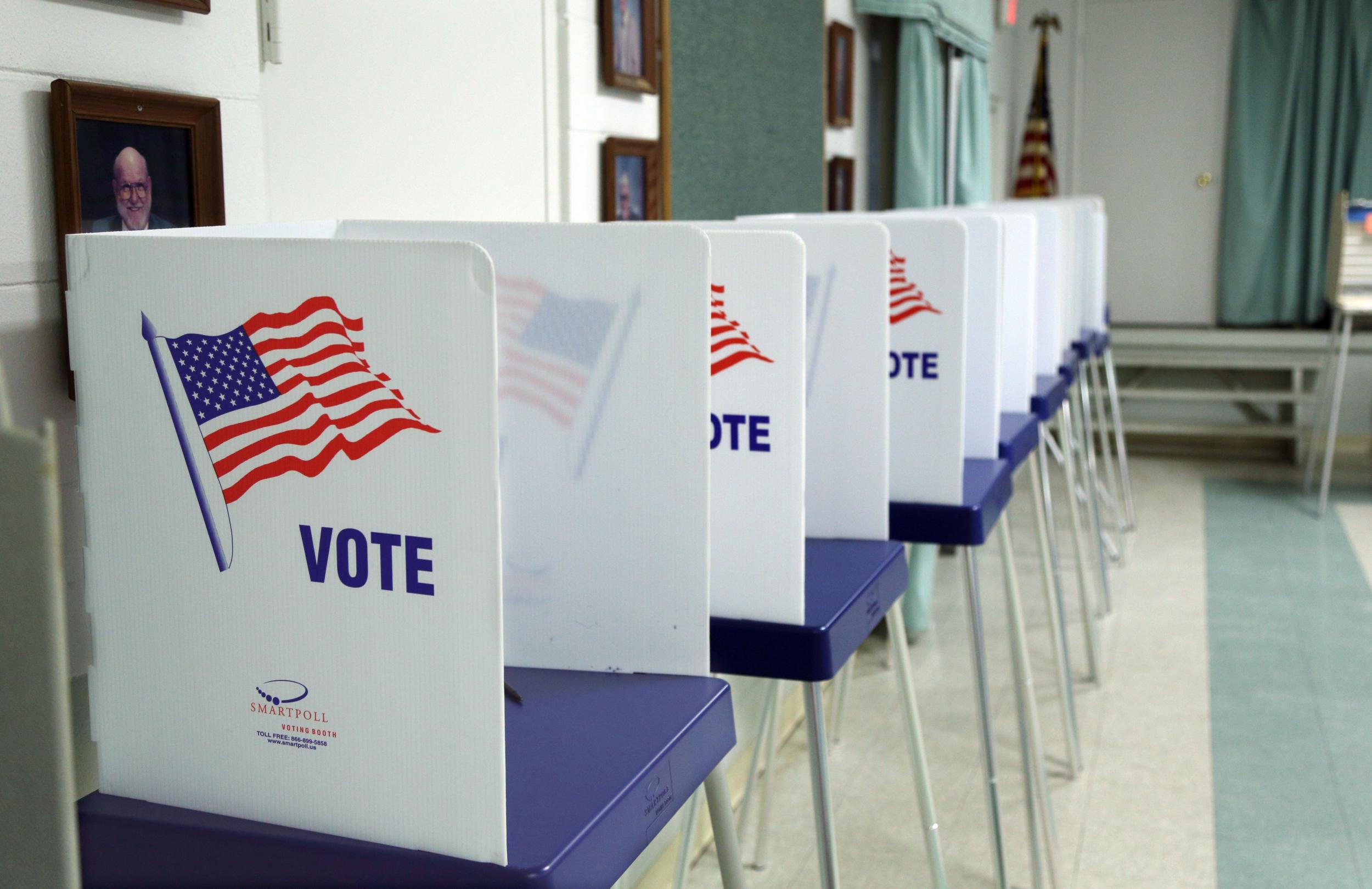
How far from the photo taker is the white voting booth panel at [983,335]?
1783 mm

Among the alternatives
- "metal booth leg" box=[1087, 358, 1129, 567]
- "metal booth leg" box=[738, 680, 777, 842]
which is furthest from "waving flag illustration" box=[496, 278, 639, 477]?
"metal booth leg" box=[1087, 358, 1129, 567]

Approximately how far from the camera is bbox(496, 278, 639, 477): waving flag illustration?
0.91m

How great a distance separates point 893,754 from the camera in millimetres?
2656

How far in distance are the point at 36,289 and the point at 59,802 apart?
2.04 ft

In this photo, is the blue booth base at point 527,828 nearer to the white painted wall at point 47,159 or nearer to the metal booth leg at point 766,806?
the white painted wall at point 47,159

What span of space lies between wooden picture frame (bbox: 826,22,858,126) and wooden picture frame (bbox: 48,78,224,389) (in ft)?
7.15

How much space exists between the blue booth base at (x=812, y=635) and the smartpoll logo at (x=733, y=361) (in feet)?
0.51

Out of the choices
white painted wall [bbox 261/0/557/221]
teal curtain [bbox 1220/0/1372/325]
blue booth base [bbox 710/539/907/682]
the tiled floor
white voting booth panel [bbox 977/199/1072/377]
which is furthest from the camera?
teal curtain [bbox 1220/0/1372/325]

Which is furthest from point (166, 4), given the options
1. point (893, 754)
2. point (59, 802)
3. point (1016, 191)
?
point (1016, 191)

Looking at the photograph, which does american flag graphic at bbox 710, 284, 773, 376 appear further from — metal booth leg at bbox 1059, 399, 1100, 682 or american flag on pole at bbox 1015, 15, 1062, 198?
american flag on pole at bbox 1015, 15, 1062, 198

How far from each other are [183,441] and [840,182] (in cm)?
266

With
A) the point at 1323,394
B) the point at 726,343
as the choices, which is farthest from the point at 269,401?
the point at 1323,394

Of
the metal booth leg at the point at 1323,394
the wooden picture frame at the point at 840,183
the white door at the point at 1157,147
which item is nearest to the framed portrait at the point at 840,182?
the wooden picture frame at the point at 840,183

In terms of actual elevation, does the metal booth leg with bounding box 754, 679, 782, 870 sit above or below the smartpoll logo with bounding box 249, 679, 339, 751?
below
